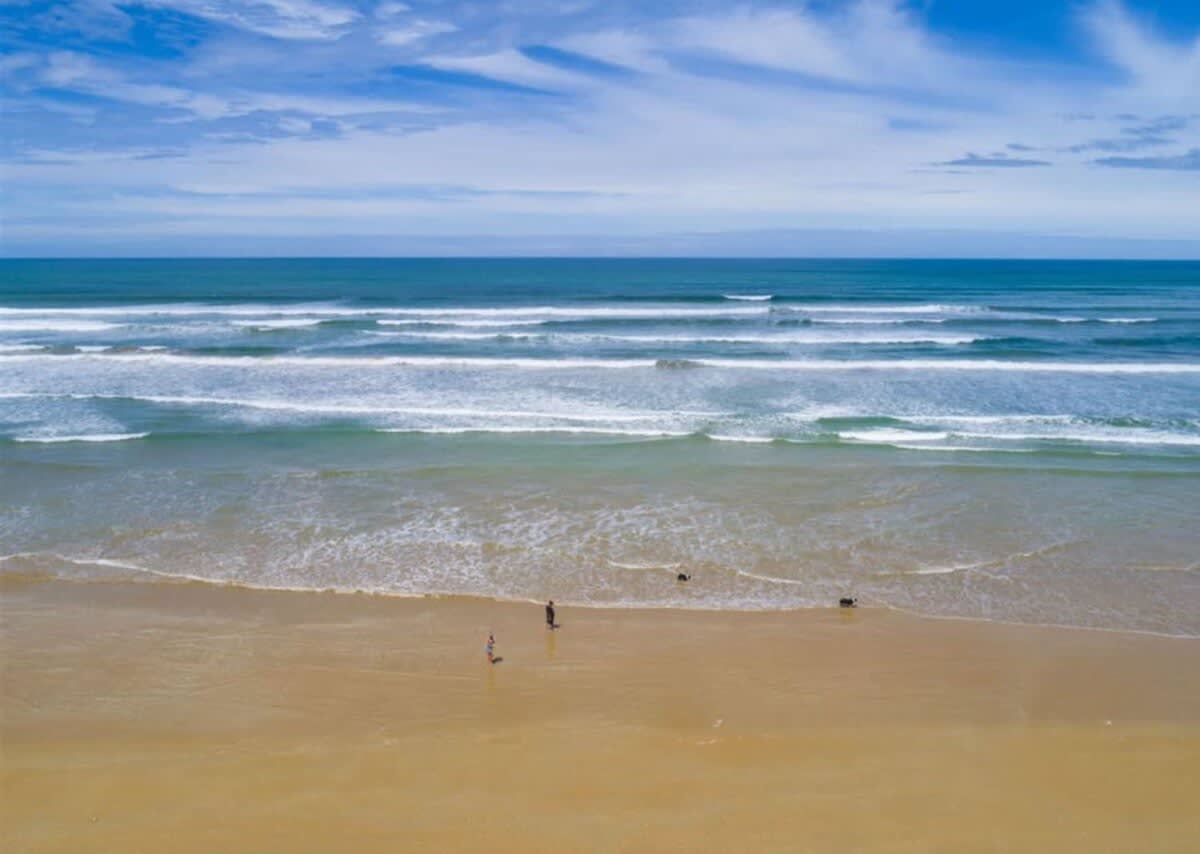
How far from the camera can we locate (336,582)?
37.2 ft

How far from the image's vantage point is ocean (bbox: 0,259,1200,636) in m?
11.5

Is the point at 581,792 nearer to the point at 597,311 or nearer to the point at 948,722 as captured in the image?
the point at 948,722

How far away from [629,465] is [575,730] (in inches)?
340

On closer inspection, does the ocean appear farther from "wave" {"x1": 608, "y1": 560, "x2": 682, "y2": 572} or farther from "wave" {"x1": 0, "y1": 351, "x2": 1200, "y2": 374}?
"wave" {"x1": 0, "y1": 351, "x2": 1200, "y2": 374}

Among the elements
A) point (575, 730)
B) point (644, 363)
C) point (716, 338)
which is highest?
point (716, 338)

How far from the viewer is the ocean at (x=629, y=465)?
1153 centimetres

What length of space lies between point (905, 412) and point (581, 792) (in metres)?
16.5

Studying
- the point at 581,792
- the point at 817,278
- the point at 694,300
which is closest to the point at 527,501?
the point at 581,792

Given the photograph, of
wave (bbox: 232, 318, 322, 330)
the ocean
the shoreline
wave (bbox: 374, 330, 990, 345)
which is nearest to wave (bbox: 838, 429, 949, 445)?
the ocean

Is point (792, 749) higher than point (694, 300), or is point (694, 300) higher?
point (694, 300)

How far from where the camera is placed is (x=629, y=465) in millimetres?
16266

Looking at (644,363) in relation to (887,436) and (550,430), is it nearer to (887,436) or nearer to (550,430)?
(550,430)

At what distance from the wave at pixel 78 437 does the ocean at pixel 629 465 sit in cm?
11

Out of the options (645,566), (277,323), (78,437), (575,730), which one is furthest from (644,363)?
(575,730)
